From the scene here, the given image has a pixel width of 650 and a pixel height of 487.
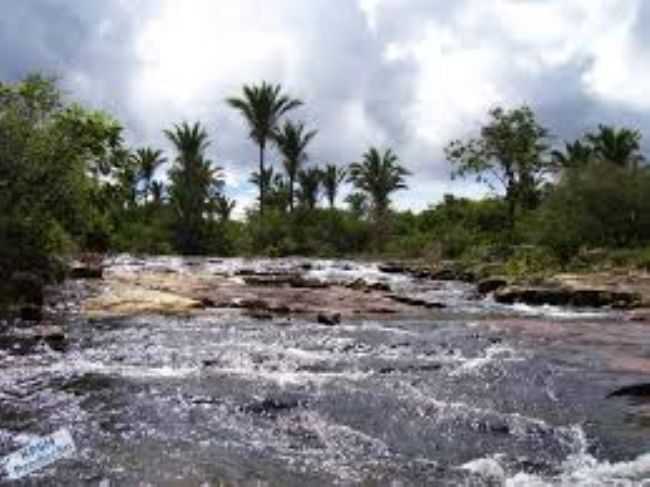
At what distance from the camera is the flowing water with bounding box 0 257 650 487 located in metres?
8.13

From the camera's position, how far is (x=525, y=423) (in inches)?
389

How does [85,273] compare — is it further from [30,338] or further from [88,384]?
[88,384]

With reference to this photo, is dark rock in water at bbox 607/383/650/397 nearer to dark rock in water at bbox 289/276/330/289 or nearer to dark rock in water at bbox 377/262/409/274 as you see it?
dark rock in water at bbox 289/276/330/289

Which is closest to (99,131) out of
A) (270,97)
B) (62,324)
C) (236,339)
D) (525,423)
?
(62,324)

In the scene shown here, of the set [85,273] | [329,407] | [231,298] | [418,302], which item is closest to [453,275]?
[418,302]

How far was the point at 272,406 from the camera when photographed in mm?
10359

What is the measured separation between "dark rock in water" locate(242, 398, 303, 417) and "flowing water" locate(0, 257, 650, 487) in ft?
0.07

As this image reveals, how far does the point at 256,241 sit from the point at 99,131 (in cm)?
3983

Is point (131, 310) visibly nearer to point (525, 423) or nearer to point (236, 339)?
point (236, 339)

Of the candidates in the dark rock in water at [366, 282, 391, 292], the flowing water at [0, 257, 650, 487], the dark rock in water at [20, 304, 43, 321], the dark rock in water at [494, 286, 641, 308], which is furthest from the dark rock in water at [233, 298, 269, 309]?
the dark rock in water at [494, 286, 641, 308]

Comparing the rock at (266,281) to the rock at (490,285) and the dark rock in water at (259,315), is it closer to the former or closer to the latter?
the rock at (490,285)

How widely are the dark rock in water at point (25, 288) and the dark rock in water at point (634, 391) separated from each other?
11.9m

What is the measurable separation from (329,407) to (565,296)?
1533cm

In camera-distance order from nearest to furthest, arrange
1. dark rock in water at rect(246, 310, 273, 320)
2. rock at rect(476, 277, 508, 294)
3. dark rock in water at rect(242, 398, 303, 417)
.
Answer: dark rock in water at rect(242, 398, 303, 417) < dark rock in water at rect(246, 310, 273, 320) < rock at rect(476, 277, 508, 294)
